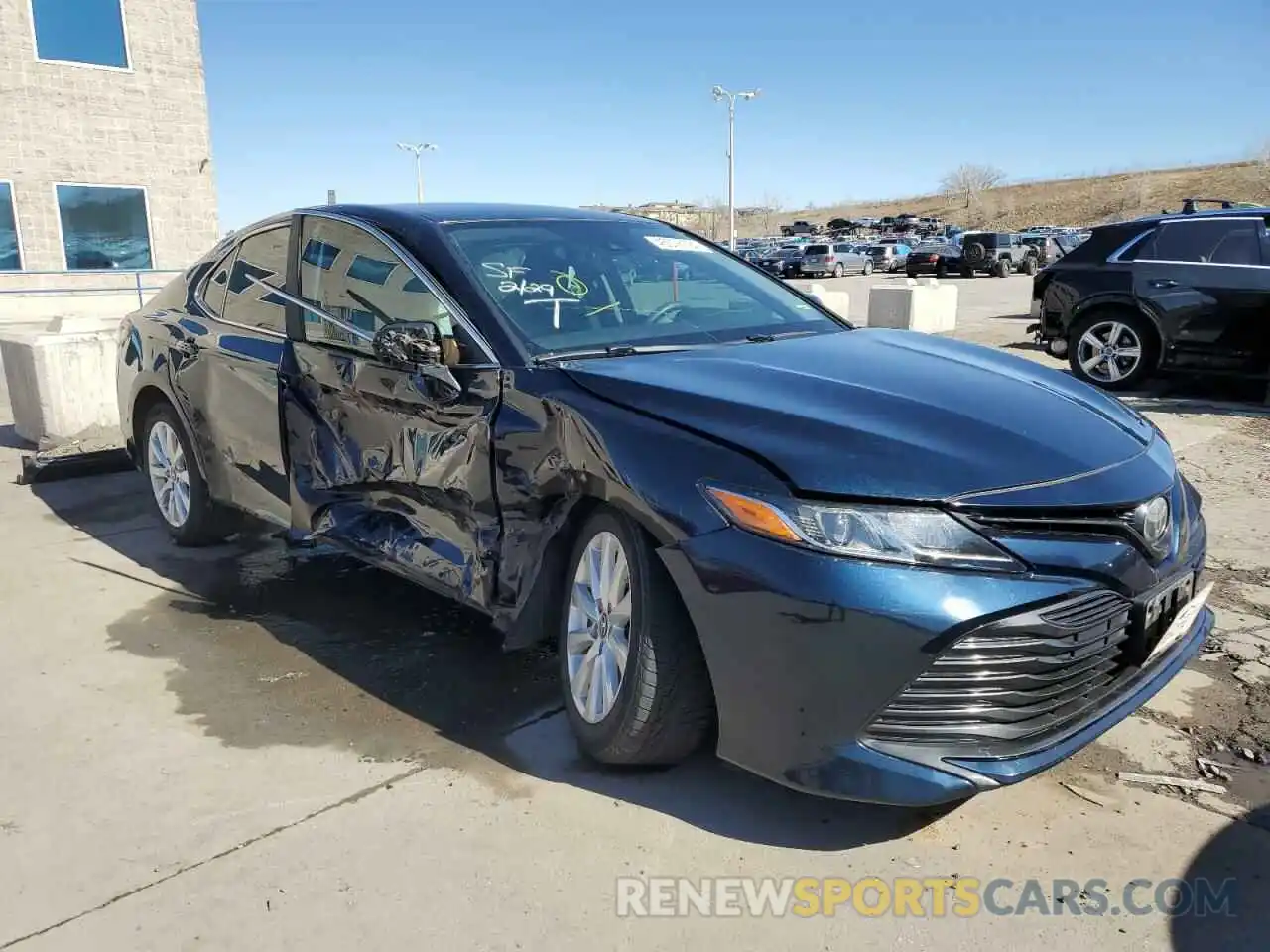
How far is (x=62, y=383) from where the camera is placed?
771cm

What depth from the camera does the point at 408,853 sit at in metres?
2.69

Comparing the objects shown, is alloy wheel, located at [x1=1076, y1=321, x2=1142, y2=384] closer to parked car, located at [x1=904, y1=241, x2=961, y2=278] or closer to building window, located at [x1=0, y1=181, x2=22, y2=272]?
building window, located at [x1=0, y1=181, x2=22, y2=272]

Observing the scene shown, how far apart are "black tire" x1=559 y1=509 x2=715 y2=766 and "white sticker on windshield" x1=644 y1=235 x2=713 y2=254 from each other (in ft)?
5.34

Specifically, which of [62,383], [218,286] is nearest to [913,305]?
[62,383]

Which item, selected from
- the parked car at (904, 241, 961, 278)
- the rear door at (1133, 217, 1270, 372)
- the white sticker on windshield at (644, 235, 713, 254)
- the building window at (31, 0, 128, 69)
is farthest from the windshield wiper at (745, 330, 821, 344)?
the parked car at (904, 241, 961, 278)

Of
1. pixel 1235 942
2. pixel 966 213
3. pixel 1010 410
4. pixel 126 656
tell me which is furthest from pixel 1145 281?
pixel 966 213

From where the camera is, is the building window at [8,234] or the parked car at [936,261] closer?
the building window at [8,234]

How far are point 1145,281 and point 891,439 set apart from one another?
793 centimetres

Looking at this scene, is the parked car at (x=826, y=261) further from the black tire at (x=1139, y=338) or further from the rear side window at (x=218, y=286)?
the rear side window at (x=218, y=286)

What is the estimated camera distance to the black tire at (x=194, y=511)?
5.04 metres

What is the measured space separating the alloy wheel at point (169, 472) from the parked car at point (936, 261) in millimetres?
34910

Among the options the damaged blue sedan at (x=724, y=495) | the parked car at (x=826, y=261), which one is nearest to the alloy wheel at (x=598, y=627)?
the damaged blue sedan at (x=724, y=495)

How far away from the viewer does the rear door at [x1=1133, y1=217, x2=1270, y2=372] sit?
8.56 meters

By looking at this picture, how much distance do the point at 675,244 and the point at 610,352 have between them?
3.75 ft
